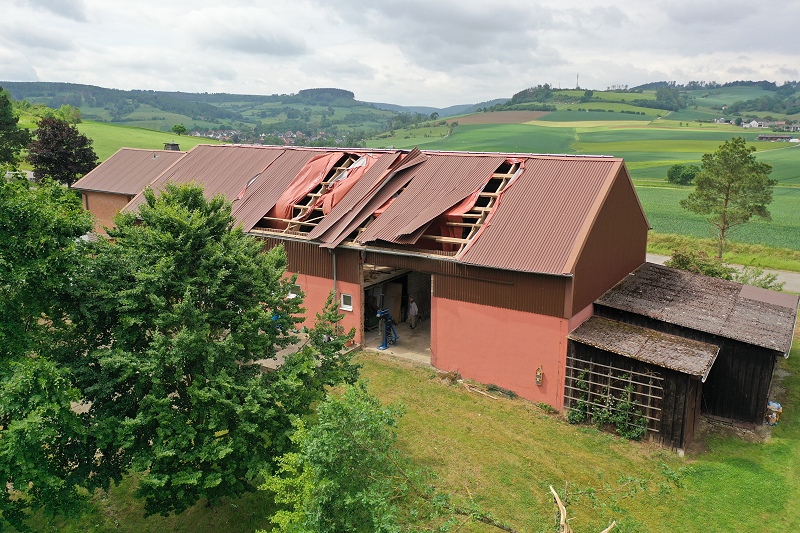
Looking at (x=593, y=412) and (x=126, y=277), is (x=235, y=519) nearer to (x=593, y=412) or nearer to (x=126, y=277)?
(x=126, y=277)

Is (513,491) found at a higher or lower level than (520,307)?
lower

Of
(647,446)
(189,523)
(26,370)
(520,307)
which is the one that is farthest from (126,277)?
(647,446)

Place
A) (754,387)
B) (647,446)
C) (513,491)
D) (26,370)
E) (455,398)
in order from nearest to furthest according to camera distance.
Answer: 1. (26,370)
2. (513,491)
3. (647,446)
4. (754,387)
5. (455,398)

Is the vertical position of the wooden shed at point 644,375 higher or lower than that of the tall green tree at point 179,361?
lower

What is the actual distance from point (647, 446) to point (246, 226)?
17383 millimetres

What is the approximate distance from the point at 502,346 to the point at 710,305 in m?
7.60

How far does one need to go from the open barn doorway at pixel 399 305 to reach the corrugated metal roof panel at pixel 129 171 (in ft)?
57.1

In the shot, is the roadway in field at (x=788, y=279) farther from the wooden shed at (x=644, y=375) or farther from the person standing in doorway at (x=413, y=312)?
the person standing in doorway at (x=413, y=312)

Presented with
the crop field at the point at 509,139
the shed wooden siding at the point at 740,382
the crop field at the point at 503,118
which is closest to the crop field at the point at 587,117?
the crop field at the point at 503,118

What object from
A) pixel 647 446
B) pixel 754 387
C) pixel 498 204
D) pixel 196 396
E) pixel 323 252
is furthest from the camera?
pixel 323 252

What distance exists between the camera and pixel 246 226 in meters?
24.5

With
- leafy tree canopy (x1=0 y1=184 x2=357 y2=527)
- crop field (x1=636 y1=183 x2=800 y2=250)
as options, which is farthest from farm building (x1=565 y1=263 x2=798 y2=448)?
crop field (x1=636 y1=183 x2=800 y2=250)

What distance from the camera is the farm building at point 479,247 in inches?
704

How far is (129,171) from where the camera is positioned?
3578 centimetres
